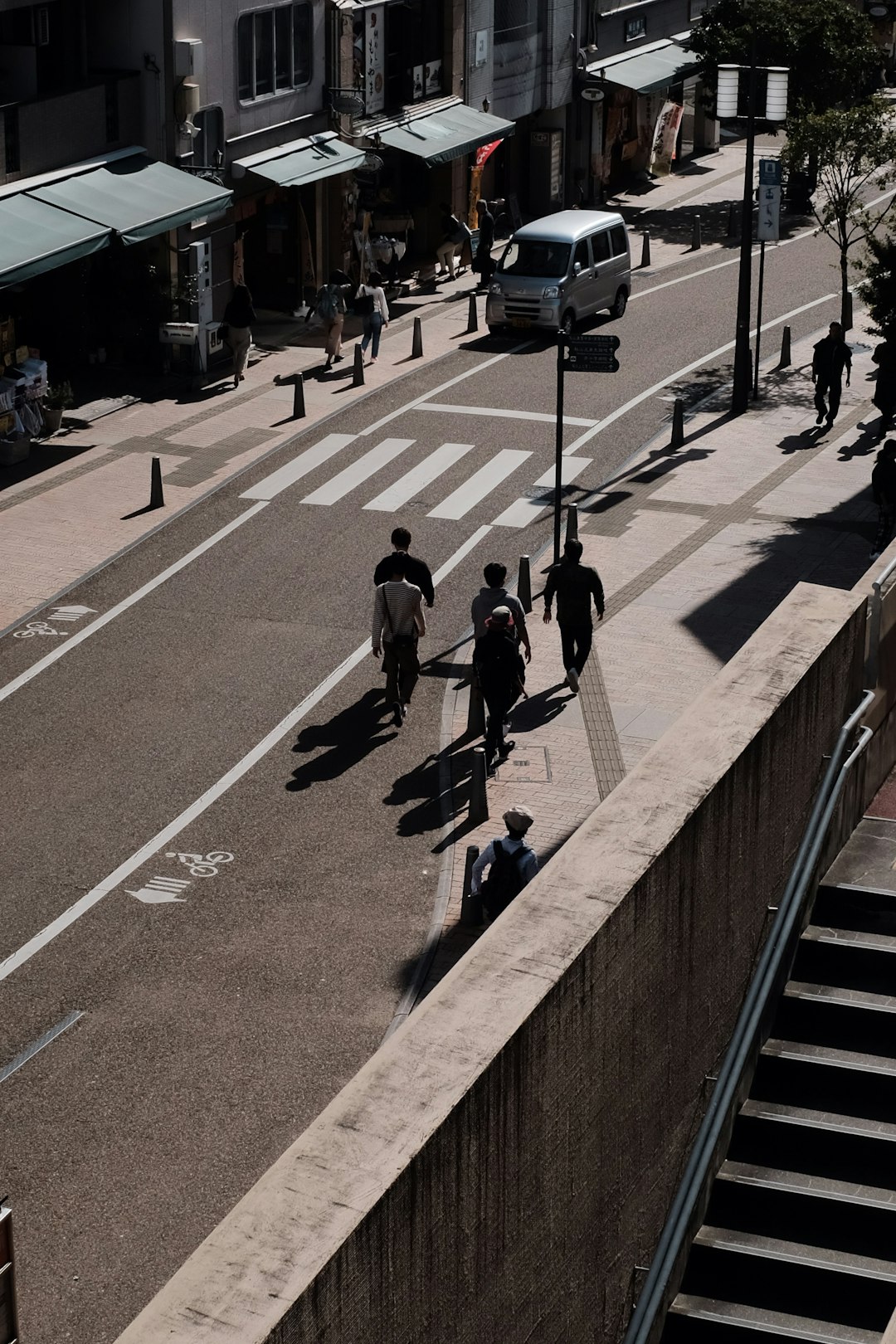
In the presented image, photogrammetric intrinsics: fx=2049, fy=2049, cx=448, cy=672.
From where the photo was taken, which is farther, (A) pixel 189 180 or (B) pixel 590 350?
(A) pixel 189 180

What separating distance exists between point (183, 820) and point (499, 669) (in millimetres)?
3181

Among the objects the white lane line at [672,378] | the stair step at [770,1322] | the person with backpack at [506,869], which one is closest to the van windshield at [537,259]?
the white lane line at [672,378]

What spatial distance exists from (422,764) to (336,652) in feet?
10.6

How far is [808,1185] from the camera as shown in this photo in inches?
408

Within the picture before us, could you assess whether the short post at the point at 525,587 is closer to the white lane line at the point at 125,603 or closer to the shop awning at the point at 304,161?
the white lane line at the point at 125,603

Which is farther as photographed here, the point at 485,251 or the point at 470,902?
the point at 485,251

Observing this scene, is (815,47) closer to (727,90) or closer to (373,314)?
(727,90)

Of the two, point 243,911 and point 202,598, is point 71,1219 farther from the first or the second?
point 202,598

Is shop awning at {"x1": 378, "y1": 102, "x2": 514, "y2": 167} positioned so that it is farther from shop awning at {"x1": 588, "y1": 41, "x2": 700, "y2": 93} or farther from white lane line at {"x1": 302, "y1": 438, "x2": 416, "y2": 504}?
white lane line at {"x1": 302, "y1": 438, "x2": 416, "y2": 504}

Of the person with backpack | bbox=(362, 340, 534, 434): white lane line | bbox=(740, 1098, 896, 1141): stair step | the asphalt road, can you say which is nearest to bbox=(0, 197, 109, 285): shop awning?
the asphalt road

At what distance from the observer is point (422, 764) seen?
64.2 feet

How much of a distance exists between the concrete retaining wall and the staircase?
0.32 meters

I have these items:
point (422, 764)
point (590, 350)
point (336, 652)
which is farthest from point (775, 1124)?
point (590, 350)

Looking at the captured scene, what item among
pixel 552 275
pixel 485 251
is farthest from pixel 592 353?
pixel 485 251
